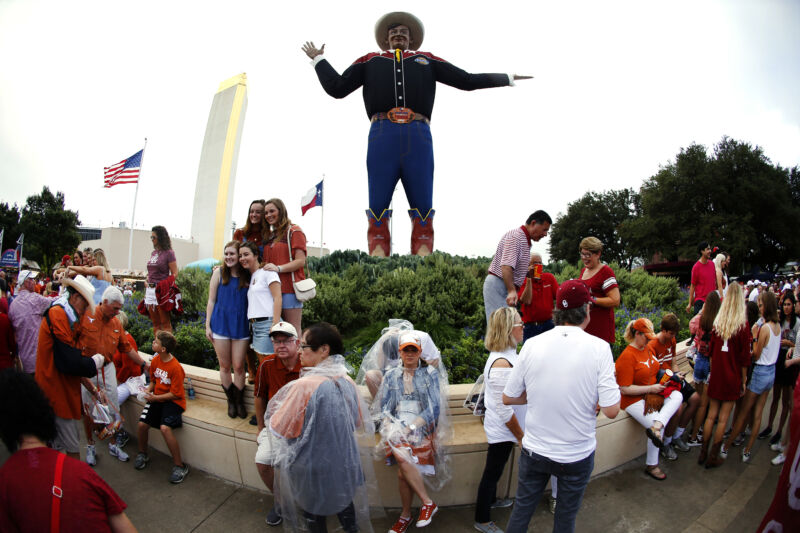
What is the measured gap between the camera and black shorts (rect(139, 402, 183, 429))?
143 inches

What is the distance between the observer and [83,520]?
1.50m

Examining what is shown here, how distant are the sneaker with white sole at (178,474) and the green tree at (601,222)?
37.1 m

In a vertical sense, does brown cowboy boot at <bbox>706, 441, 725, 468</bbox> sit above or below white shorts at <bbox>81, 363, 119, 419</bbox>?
below

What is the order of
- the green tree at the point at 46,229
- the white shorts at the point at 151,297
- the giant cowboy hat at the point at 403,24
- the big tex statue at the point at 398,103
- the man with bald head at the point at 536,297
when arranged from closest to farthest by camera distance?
1. the man with bald head at the point at 536,297
2. the white shorts at the point at 151,297
3. the big tex statue at the point at 398,103
4. the giant cowboy hat at the point at 403,24
5. the green tree at the point at 46,229

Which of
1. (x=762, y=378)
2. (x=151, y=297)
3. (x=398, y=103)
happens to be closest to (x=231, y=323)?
(x=151, y=297)

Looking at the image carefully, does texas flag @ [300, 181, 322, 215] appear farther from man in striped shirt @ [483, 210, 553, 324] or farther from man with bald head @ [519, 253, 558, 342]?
man with bald head @ [519, 253, 558, 342]

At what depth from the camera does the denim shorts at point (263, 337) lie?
3527 millimetres

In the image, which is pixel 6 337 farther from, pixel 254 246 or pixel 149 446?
pixel 254 246

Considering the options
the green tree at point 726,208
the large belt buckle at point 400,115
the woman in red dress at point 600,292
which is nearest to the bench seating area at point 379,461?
the woman in red dress at point 600,292

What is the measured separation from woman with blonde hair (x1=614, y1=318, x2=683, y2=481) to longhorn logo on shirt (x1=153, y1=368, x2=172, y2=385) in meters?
3.82

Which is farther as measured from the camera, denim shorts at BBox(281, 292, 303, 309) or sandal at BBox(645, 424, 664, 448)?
denim shorts at BBox(281, 292, 303, 309)

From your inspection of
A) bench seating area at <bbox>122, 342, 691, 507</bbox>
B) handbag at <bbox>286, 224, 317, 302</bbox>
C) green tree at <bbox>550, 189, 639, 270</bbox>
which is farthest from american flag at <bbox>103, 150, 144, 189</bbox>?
green tree at <bbox>550, 189, 639, 270</bbox>

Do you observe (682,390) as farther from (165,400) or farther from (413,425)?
(165,400)

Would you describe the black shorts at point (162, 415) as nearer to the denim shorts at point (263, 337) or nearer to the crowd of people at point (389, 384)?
the crowd of people at point (389, 384)
